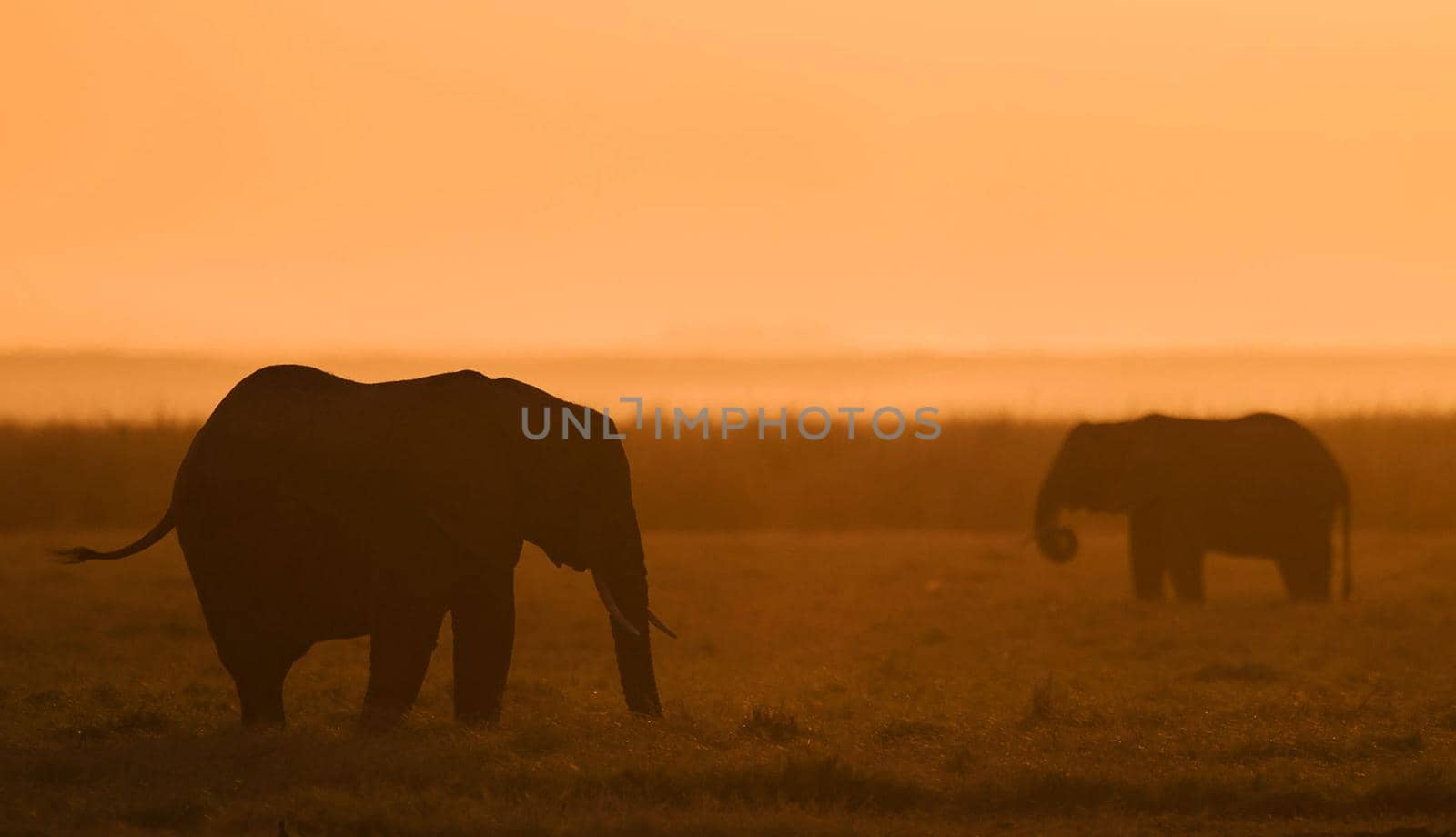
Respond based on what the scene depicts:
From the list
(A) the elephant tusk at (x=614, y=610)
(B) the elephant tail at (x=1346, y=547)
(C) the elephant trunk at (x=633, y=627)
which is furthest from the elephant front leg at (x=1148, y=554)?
(A) the elephant tusk at (x=614, y=610)

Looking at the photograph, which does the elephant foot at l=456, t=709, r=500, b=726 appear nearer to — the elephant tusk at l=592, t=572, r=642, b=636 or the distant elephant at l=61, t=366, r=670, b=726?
the distant elephant at l=61, t=366, r=670, b=726

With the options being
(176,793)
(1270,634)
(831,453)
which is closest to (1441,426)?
(831,453)

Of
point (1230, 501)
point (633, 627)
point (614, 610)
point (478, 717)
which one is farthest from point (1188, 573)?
point (478, 717)

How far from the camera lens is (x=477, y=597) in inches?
456

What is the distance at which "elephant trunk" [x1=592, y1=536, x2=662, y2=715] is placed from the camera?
1215cm

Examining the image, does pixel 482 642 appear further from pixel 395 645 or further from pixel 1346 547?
pixel 1346 547

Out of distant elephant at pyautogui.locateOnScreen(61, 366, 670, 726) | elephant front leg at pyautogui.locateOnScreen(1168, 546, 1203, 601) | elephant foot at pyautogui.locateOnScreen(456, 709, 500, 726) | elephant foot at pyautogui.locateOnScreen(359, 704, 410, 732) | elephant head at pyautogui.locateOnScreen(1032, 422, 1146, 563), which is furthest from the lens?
elephant head at pyautogui.locateOnScreen(1032, 422, 1146, 563)

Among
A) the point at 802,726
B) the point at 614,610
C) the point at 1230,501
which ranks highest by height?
the point at 1230,501

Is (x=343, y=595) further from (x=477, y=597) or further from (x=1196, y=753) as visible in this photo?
A: (x=1196, y=753)

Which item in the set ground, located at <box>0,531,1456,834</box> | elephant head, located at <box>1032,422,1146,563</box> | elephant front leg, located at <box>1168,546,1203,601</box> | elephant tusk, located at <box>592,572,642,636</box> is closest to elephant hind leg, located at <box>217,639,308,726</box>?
ground, located at <box>0,531,1456,834</box>

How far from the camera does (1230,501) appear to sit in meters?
21.8

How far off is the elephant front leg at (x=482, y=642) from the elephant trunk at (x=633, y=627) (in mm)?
706

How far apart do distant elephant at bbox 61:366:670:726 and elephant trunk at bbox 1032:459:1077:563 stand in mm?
11276

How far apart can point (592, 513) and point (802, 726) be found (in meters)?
1.91
